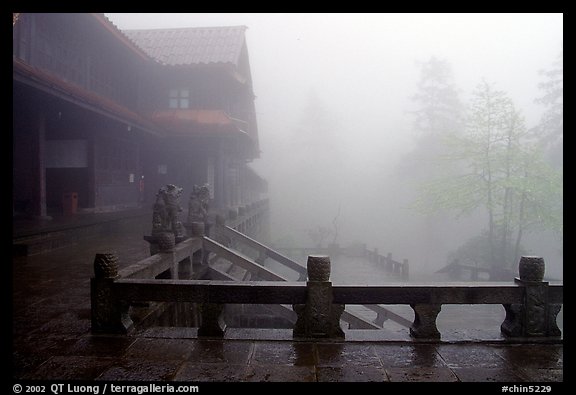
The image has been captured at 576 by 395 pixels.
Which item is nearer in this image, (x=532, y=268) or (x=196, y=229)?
(x=532, y=268)

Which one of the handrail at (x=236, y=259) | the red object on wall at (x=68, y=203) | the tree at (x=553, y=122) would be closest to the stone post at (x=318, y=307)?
the handrail at (x=236, y=259)

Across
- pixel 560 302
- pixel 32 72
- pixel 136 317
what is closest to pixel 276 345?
pixel 136 317

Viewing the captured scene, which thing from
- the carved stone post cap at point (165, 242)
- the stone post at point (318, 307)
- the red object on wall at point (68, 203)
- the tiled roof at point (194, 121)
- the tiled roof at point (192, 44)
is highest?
the tiled roof at point (192, 44)

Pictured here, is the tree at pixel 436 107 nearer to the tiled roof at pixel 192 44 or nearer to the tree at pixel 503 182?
the tree at pixel 503 182

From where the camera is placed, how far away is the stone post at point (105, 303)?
430 centimetres

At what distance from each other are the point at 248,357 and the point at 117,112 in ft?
38.0

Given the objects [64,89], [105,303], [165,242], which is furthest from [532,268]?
[64,89]

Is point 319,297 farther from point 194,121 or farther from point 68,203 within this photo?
point 194,121

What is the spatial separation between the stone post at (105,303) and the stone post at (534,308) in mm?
4664

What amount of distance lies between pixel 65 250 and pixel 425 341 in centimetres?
893

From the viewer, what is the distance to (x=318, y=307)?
167 inches
